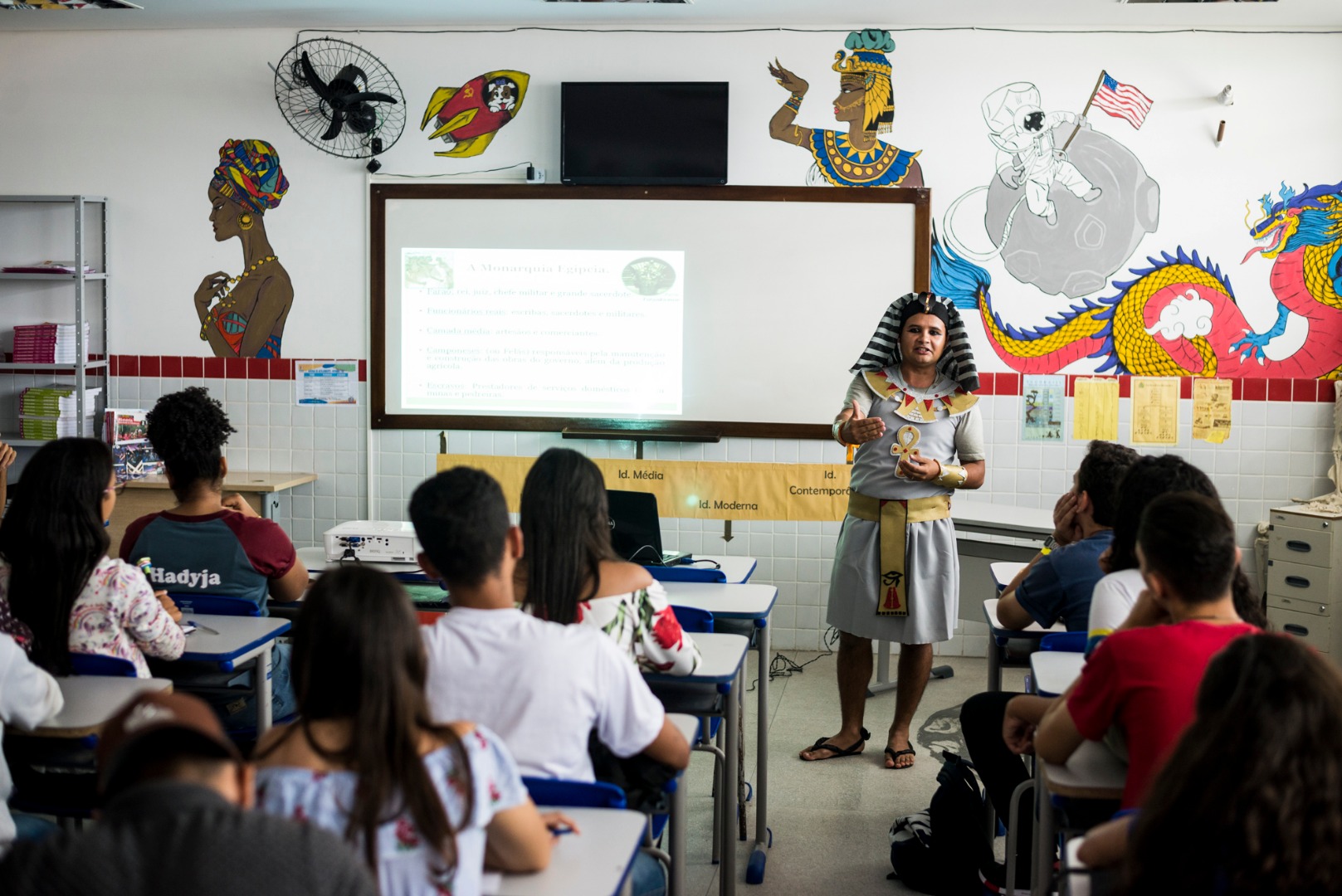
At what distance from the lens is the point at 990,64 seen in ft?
17.5

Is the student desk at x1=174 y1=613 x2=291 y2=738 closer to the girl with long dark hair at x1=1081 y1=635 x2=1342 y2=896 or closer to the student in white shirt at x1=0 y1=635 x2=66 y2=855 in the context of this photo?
the student in white shirt at x1=0 y1=635 x2=66 y2=855

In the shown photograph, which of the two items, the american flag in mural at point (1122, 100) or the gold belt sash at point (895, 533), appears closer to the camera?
the gold belt sash at point (895, 533)

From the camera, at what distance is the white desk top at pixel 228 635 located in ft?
8.76

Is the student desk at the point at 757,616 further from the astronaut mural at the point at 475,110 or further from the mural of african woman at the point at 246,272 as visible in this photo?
the mural of african woman at the point at 246,272

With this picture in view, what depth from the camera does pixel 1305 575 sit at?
4949 mm

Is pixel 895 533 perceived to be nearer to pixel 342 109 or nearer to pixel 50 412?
pixel 342 109

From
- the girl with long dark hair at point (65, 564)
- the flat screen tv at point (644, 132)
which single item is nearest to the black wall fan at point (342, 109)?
the flat screen tv at point (644, 132)

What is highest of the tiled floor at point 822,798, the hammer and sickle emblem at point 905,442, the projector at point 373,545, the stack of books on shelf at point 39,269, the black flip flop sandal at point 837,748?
the stack of books on shelf at point 39,269

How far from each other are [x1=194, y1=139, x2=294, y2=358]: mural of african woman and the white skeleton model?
348cm

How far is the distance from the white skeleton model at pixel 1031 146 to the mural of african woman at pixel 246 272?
348 centimetres

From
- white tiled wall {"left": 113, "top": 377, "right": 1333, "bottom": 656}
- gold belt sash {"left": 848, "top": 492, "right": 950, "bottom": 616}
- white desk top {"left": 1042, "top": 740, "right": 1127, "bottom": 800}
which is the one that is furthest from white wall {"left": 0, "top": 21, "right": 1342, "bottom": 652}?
white desk top {"left": 1042, "top": 740, "right": 1127, "bottom": 800}

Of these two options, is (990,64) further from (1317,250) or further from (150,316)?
(150,316)

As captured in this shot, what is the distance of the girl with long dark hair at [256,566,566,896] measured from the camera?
133cm

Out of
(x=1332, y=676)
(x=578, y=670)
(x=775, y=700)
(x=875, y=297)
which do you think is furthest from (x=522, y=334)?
(x=1332, y=676)
